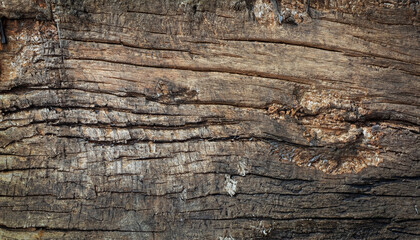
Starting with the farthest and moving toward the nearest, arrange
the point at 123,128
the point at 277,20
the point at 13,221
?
1. the point at 277,20
2. the point at 123,128
3. the point at 13,221

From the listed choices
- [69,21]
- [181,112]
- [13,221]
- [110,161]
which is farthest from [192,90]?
[13,221]

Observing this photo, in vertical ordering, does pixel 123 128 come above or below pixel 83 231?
above

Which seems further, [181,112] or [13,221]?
[181,112]

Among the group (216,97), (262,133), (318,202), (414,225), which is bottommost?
(414,225)

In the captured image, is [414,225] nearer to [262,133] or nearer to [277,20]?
[262,133]

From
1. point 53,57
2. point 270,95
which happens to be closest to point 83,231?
point 53,57

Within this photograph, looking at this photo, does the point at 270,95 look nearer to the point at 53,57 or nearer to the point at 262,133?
the point at 262,133

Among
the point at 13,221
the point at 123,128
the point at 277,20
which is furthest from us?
the point at 277,20
